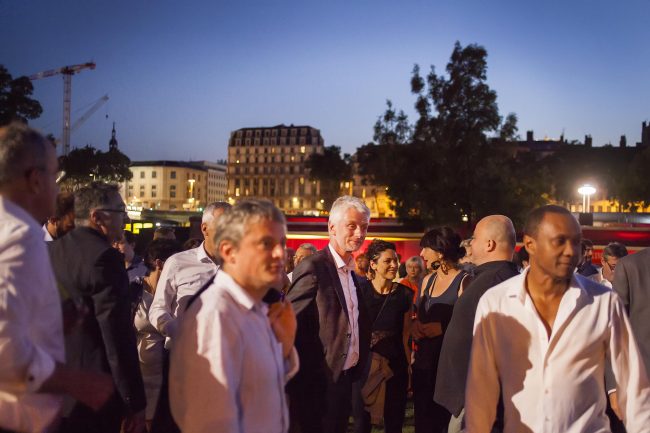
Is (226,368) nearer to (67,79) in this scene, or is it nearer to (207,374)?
(207,374)

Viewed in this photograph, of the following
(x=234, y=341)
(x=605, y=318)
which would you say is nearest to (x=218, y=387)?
(x=234, y=341)

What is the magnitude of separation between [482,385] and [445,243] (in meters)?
2.80

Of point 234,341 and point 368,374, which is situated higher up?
point 234,341

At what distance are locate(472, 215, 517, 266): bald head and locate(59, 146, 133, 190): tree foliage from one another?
48264mm

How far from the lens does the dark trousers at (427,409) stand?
Answer: 587 centimetres

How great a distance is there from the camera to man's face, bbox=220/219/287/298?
2676 mm

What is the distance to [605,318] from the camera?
3262 mm

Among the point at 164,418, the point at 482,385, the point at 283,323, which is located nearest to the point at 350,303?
the point at 482,385

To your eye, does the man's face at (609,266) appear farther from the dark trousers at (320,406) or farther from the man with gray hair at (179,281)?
the man with gray hair at (179,281)

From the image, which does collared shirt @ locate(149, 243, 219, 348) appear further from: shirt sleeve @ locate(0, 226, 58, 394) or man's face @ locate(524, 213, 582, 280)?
shirt sleeve @ locate(0, 226, 58, 394)

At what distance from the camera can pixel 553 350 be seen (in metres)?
3.22

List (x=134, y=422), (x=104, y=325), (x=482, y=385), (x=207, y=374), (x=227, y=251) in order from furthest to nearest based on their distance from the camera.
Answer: (x=134, y=422) → (x=104, y=325) → (x=482, y=385) → (x=227, y=251) → (x=207, y=374)

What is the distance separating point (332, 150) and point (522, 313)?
95.6m

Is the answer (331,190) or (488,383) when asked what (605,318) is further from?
(331,190)
